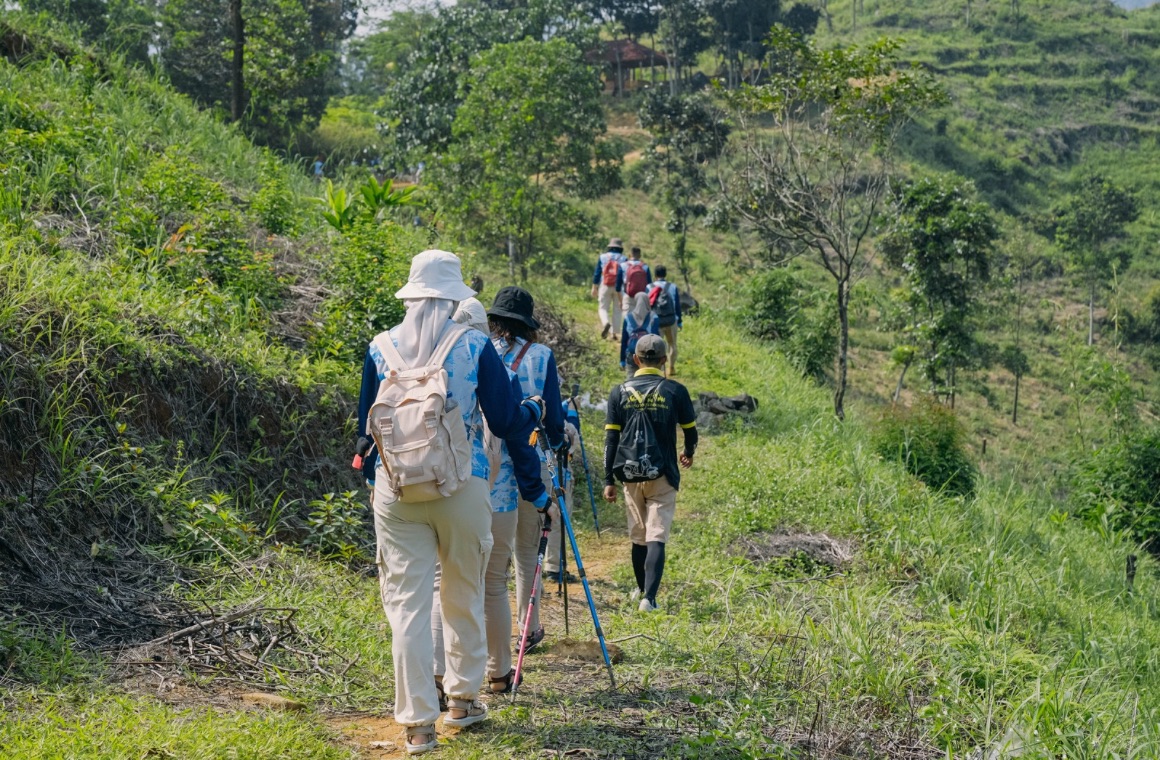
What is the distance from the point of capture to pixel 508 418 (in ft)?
15.1

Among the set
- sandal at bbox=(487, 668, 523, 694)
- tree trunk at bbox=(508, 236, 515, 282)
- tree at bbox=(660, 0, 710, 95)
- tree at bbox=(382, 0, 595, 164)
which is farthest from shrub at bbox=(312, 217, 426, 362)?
tree at bbox=(660, 0, 710, 95)

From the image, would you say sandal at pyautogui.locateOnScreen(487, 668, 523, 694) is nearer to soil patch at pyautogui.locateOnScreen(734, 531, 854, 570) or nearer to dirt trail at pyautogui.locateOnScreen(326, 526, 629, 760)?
dirt trail at pyautogui.locateOnScreen(326, 526, 629, 760)

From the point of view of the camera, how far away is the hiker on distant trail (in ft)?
15.7

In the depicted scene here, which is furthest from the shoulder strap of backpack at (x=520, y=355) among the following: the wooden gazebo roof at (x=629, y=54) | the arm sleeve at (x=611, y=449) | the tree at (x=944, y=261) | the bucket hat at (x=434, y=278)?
the wooden gazebo roof at (x=629, y=54)

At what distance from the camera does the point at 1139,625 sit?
9.95 meters

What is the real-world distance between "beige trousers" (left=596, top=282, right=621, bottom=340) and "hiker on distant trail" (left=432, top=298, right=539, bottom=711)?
11191mm

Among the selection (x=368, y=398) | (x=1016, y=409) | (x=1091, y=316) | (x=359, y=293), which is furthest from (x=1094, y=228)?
(x=368, y=398)

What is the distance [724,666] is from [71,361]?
430 centimetres

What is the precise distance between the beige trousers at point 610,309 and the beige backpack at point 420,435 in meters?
12.5

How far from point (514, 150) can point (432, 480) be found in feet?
62.3

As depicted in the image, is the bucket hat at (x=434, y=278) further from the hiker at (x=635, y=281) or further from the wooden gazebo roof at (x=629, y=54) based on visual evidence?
the wooden gazebo roof at (x=629, y=54)

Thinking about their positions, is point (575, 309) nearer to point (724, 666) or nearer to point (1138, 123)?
point (724, 666)

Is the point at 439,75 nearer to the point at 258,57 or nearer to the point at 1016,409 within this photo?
the point at 258,57

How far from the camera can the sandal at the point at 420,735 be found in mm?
4363
